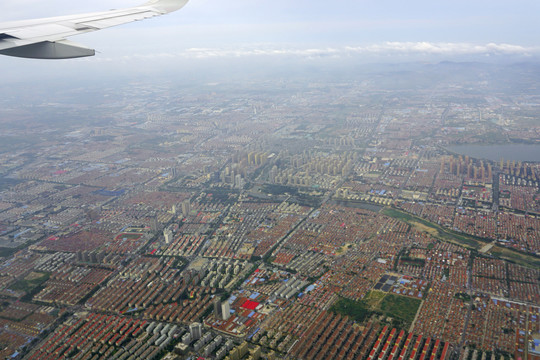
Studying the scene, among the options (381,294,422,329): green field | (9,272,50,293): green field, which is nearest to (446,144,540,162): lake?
(381,294,422,329): green field

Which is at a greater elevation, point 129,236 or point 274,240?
point 274,240

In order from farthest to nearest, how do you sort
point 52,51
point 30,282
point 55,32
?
point 30,282 → point 55,32 → point 52,51

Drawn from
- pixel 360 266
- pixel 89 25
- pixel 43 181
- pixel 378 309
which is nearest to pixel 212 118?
pixel 43 181

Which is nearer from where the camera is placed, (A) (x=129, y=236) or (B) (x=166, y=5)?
(B) (x=166, y=5)

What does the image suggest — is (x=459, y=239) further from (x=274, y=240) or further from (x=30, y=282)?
(x=30, y=282)

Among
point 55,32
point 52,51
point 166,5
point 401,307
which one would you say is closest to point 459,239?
point 401,307

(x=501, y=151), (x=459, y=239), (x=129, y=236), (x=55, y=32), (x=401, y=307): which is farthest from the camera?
(x=501, y=151)

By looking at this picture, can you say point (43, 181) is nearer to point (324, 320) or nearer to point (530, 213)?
point (324, 320)

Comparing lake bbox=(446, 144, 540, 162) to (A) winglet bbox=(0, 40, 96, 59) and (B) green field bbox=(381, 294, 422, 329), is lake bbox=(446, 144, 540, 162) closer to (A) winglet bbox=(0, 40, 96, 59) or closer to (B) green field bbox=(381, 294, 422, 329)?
(B) green field bbox=(381, 294, 422, 329)
